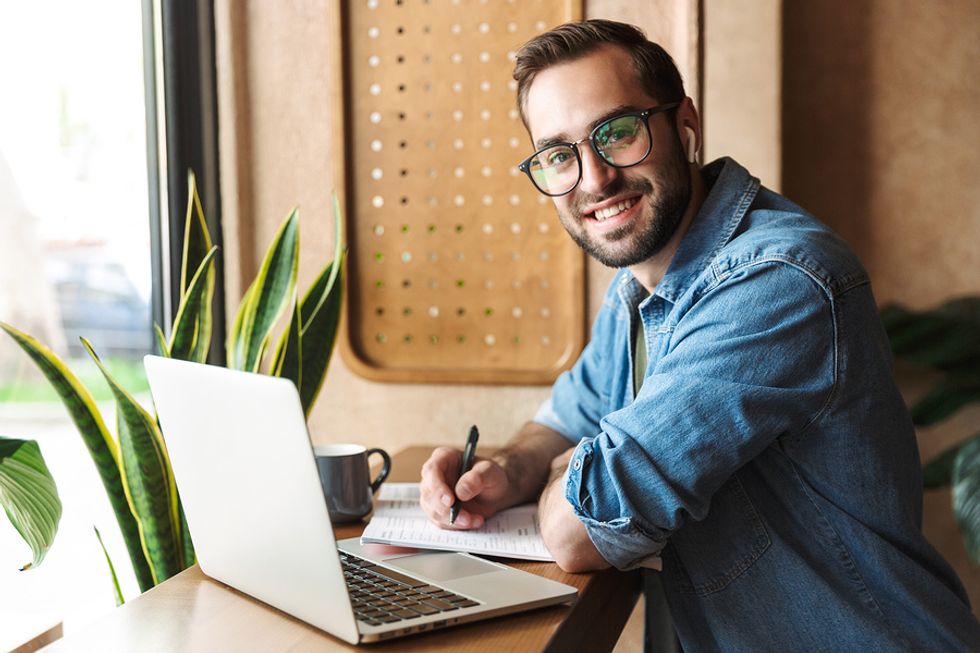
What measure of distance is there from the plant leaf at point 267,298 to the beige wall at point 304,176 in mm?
469

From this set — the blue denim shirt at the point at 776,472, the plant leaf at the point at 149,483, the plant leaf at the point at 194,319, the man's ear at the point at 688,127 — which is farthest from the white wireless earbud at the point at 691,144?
the plant leaf at the point at 149,483

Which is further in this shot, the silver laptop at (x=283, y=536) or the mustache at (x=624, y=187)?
the mustache at (x=624, y=187)

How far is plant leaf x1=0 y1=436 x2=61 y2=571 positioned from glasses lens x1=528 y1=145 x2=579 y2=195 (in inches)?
29.0

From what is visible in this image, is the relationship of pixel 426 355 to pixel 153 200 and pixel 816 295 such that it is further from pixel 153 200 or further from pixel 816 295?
pixel 816 295

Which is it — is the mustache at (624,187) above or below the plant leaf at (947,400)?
above

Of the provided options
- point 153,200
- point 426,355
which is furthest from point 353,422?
point 153,200

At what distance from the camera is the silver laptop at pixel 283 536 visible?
0.84m

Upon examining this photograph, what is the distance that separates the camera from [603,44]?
134cm

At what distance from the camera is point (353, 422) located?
210 centimetres

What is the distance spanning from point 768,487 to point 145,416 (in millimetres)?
806

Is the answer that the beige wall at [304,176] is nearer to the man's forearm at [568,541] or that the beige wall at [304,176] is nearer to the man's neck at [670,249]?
the man's neck at [670,249]

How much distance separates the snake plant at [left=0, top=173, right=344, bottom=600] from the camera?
1279 millimetres

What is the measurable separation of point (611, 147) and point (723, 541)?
20.9 inches

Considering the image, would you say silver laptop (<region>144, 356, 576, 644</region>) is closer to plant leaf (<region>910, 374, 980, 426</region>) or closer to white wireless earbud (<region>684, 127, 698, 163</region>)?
white wireless earbud (<region>684, 127, 698, 163</region>)
